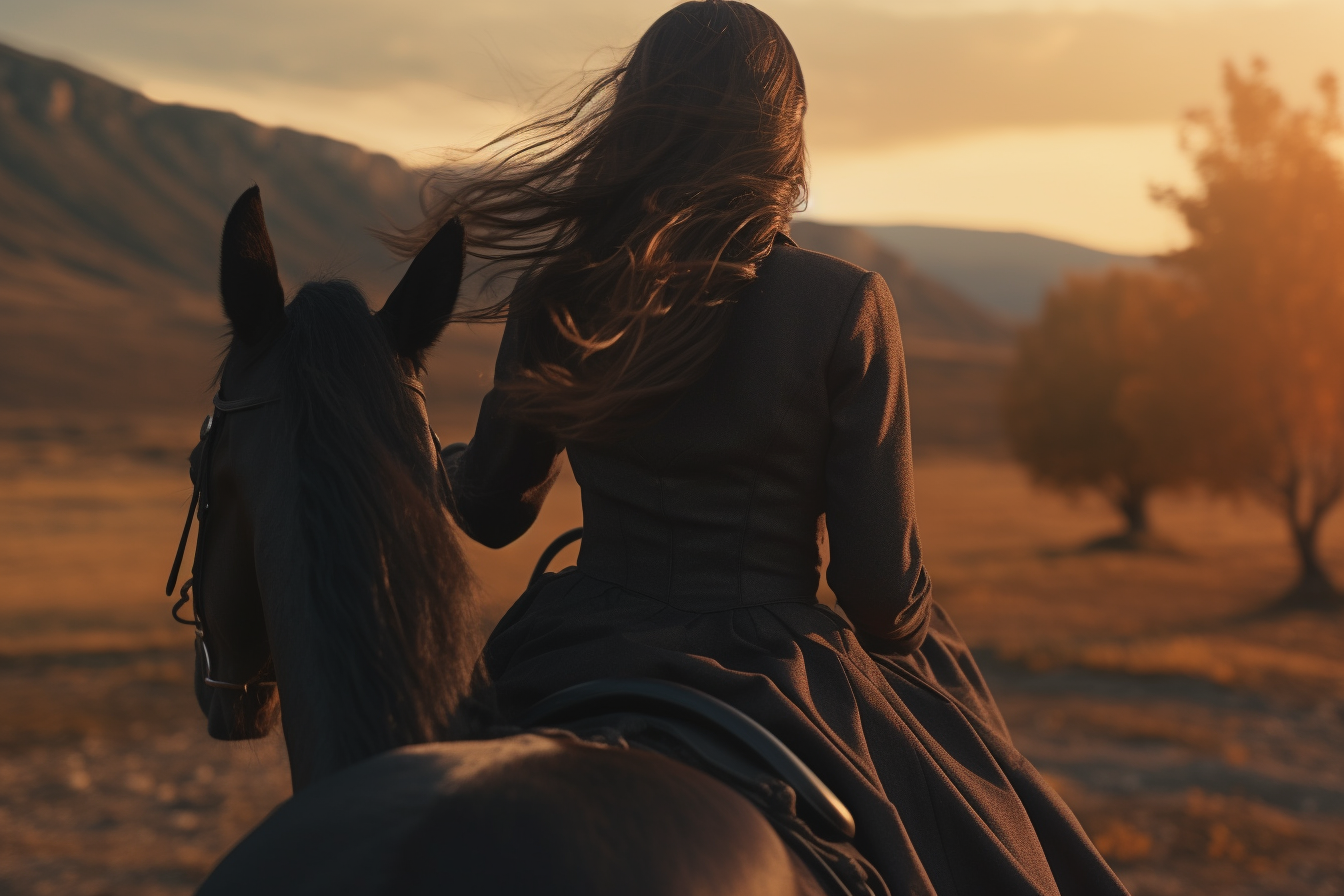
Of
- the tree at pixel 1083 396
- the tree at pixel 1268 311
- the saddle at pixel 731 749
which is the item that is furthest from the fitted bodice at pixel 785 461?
the tree at pixel 1083 396

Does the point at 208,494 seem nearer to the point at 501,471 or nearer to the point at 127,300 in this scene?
the point at 501,471

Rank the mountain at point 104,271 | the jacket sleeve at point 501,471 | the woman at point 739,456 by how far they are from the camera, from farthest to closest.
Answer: the mountain at point 104,271
the jacket sleeve at point 501,471
the woman at point 739,456

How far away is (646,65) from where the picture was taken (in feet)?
7.70

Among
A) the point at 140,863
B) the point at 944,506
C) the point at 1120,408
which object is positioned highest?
the point at 1120,408

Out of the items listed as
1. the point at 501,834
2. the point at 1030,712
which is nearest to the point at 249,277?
the point at 501,834

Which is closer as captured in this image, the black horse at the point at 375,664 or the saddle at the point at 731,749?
the black horse at the point at 375,664

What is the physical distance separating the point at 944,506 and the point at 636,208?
5051 centimetres

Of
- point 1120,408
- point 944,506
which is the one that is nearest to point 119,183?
point 944,506

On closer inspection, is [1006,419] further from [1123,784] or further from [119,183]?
[119,183]

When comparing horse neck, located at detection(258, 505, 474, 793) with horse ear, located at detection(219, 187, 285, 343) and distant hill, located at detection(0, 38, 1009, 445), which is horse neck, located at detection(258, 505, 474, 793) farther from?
distant hill, located at detection(0, 38, 1009, 445)

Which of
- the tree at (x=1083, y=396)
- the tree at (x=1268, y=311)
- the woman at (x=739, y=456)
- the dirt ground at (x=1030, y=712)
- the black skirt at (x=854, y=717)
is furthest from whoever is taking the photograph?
the tree at (x=1083, y=396)

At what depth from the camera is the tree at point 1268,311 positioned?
2386 centimetres

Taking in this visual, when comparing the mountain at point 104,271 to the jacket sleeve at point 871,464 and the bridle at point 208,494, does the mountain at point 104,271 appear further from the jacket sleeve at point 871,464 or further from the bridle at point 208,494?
the jacket sleeve at point 871,464

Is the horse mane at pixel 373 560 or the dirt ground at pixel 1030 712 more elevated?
the horse mane at pixel 373 560
